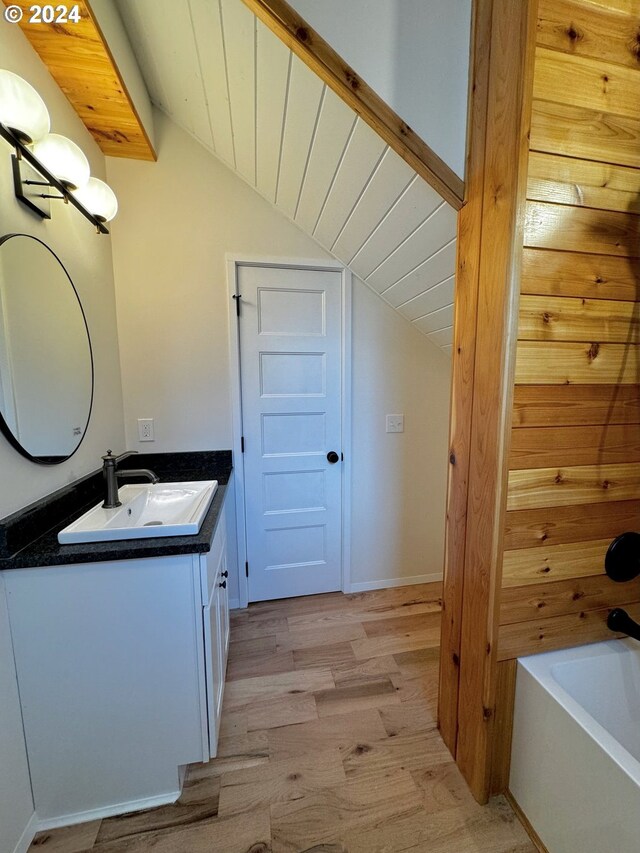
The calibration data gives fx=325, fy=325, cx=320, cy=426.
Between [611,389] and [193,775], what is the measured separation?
6.35 ft

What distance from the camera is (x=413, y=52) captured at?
0.92 meters

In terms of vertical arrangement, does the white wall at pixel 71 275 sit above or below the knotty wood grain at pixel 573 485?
above

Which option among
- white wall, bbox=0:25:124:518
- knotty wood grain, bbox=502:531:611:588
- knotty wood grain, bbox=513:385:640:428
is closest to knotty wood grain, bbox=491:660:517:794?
knotty wood grain, bbox=502:531:611:588

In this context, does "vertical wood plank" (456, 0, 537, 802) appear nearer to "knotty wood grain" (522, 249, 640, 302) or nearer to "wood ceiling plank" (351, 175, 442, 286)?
"knotty wood grain" (522, 249, 640, 302)

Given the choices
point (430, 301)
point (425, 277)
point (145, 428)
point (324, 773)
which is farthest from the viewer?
point (145, 428)

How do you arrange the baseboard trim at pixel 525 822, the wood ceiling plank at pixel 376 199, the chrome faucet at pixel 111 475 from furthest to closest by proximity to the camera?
the chrome faucet at pixel 111 475 → the wood ceiling plank at pixel 376 199 → the baseboard trim at pixel 525 822

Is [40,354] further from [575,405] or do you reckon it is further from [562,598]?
[562,598]

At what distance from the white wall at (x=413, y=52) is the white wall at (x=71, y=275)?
0.96 m

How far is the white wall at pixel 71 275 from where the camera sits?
3.25ft

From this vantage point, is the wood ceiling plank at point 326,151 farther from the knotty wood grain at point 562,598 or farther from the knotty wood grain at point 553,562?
the knotty wood grain at point 562,598

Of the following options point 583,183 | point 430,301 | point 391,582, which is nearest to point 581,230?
point 583,183

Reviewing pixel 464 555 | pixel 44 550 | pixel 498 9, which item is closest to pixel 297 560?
pixel 464 555

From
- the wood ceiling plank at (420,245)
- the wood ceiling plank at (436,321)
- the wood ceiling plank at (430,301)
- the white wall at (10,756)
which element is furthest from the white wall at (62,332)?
the wood ceiling plank at (436,321)

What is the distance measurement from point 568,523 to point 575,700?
0.54 metres
